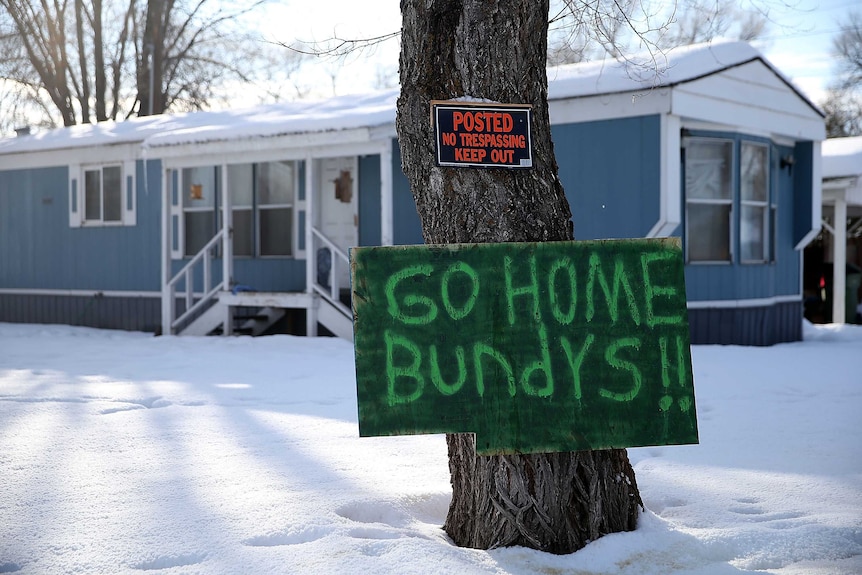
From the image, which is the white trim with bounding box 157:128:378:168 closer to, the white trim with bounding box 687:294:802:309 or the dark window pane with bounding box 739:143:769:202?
the white trim with bounding box 687:294:802:309

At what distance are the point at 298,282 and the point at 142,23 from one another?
18814 millimetres

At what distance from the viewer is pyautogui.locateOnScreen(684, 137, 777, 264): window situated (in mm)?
10758

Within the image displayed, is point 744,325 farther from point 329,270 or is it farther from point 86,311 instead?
point 86,311

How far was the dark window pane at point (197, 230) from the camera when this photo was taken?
13859mm

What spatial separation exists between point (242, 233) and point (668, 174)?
21.7ft

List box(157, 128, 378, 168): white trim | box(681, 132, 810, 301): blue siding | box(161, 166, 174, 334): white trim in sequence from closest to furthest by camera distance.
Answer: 1. box(681, 132, 810, 301): blue siding
2. box(157, 128, 378, 168): white trim
3. box(161, 166, 174, 334): white trim

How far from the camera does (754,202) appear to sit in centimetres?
1131

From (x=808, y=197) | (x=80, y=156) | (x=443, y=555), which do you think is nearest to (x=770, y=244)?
(x=808, y=197)

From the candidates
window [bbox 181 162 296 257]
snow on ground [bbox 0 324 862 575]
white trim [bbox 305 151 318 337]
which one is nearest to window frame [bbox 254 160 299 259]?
window [bbox 181 162 296 257]

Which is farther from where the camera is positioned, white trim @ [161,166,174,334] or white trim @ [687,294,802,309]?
white trim @ [161,166,174,334]

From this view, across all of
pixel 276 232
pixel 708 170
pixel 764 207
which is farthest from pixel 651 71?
pixel 276 232

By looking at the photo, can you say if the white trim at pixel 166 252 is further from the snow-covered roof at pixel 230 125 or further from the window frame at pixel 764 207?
the window frame at pixel 764 207

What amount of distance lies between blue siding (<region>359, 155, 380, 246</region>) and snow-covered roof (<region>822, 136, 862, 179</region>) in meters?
6.92

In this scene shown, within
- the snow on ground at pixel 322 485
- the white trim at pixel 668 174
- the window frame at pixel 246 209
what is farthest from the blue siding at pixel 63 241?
the white trim at pixel 668 174
